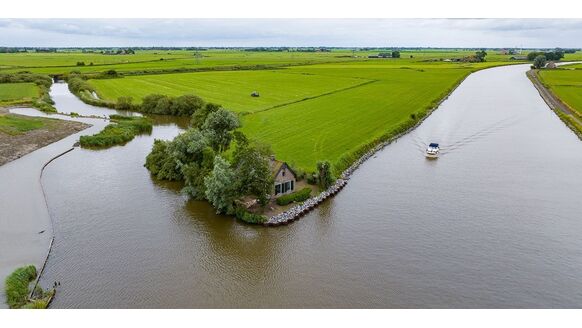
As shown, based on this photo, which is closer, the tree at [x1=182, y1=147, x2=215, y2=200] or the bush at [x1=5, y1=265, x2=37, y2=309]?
the bush at [x1=5, y1=265, x2=37, y2=309]

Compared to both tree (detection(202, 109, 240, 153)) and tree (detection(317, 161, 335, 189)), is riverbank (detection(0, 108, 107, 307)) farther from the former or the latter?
tree (detection(317, 161, 335, 189))

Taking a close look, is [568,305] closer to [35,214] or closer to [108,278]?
[108,278]

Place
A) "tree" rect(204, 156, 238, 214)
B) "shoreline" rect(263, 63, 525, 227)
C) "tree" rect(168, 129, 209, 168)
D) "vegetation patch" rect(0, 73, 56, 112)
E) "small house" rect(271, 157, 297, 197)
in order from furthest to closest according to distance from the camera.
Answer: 1. "vegetation patch" rect(0, 73, 56, 112)
2. "tree" rect(168, 129, 209, 168)
3. "small house" rect(271, 157, 297, 197)
4. "tree" rect(204, 156, 238, 214)
5. "shoreline" rect(263, 63, 525, 227)

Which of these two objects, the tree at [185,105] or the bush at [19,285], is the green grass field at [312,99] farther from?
the bush at [19,285]

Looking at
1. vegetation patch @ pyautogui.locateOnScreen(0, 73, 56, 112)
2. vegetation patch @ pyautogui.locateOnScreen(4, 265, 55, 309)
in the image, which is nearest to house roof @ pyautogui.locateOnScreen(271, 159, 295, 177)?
vegetation patch @ pyautogui.locateOnScreen(4, 265, 55, 309)

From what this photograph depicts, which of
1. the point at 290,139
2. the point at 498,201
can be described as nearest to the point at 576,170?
the point at 498,201

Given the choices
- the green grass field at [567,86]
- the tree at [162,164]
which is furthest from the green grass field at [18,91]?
the green grass field at [567,86]

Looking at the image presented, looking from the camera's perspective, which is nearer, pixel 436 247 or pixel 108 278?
pixel 108 278
